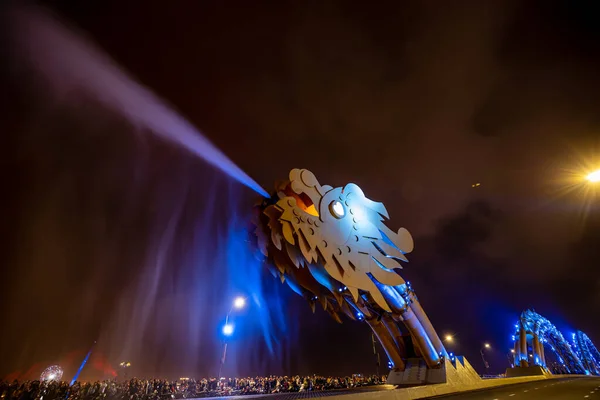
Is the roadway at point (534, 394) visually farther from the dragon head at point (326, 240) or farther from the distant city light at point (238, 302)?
the distant city light at point (238, 302)

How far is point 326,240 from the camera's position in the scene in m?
14.2

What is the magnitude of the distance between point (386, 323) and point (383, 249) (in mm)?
7403

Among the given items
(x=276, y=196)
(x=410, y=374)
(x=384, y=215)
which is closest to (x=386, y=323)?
(x=410, y=374)

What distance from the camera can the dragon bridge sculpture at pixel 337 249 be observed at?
1360cm

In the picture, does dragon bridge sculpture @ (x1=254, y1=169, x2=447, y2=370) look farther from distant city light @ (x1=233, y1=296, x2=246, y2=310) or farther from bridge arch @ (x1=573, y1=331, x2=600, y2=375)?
bridge arch @ (x1=573, y1=331, x2=600, y2=375)

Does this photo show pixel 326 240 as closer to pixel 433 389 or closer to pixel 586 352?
pixel 433 389

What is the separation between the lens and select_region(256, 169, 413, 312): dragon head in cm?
1343

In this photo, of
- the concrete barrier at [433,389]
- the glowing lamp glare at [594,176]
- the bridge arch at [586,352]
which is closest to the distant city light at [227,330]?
the concrete barrier at [433,389]

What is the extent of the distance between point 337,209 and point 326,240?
224 centimetres

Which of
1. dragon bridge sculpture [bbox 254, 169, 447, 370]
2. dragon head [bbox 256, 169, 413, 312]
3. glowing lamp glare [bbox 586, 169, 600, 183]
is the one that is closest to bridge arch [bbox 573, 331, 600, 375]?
dragon bridge sculpture [bbox 254, 169, 447, 370]

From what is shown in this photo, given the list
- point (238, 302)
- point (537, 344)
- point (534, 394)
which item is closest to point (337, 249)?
point (238, 302)

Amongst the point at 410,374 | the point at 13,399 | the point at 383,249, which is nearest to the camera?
the point at 13,399

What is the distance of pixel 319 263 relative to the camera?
556 inches

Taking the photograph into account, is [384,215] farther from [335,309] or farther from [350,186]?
[335,309]
